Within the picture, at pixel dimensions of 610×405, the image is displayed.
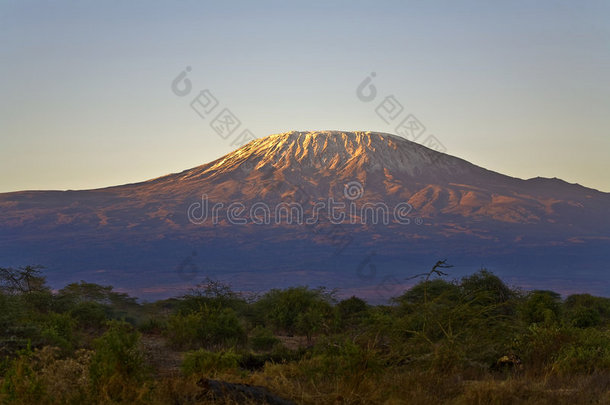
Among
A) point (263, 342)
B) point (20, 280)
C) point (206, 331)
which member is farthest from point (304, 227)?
point (206, 331)

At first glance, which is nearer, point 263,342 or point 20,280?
point 263,342

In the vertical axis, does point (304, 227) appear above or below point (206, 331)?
above

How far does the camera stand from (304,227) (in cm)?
14625

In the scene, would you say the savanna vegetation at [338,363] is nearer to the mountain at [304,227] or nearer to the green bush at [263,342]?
the green bush at [263,342]

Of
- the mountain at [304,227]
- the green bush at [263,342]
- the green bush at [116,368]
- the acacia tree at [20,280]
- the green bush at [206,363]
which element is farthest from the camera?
the mountain at [304,227]

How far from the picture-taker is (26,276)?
31.6 metres

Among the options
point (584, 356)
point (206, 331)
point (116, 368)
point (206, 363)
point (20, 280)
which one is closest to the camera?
point (116, 368)

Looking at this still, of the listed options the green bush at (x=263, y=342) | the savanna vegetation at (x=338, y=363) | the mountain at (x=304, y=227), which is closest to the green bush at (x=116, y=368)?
the savanna vegetation at (x=338, y=363)

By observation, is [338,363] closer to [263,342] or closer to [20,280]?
[263,342]

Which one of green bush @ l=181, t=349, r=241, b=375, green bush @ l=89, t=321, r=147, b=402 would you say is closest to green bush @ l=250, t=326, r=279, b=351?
green bush @ l=181, t=349, r=241, b=375

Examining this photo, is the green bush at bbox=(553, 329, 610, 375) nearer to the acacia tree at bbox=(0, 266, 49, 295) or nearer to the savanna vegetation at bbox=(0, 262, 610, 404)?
the savanna vegetation at bbox=(0, 262, 610, 404)

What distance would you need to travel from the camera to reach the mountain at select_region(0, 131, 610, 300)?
133m

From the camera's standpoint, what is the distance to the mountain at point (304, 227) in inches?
5241

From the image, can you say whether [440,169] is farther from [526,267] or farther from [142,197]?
[142,197]
